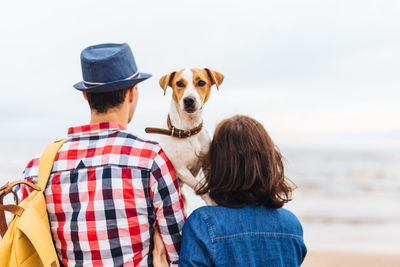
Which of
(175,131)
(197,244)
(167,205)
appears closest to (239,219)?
(197,244)

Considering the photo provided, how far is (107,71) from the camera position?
6.15 ft

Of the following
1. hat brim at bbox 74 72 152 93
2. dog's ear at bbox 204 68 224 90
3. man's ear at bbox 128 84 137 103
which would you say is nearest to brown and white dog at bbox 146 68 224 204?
dog's ear at bbox 204 68 224 90

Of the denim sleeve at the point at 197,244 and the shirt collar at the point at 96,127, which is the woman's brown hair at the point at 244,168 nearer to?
the denim sleeve at the point at 197,244

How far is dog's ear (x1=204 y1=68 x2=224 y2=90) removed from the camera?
8.83ft

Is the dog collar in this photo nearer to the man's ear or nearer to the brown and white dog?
the brown and white dog

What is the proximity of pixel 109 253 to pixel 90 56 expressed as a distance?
38.2 inches

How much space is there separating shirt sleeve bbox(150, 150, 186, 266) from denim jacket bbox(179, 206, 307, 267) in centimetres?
8

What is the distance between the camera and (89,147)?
1.76 meters

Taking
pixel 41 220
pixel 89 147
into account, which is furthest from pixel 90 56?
pixel 41 220

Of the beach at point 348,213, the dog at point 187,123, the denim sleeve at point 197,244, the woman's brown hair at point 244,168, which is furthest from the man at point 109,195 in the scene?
the beach at point 348,213

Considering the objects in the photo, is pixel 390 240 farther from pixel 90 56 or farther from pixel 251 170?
pixel 90 56

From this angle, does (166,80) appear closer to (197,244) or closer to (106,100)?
(106,100)

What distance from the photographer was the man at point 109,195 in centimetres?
171

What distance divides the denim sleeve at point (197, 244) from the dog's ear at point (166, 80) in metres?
1.22
